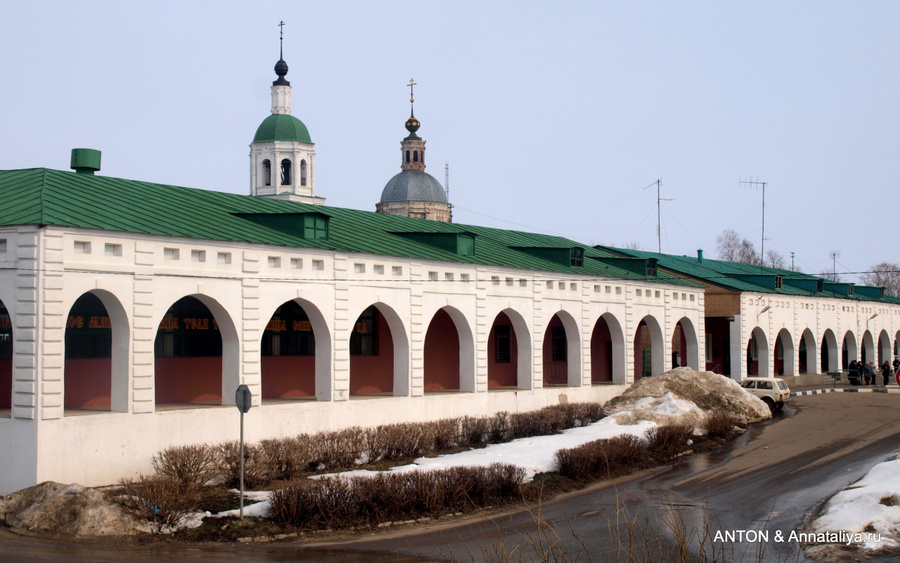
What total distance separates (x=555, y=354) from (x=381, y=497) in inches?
819

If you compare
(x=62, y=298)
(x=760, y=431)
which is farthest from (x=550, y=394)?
(x=62, y=298)

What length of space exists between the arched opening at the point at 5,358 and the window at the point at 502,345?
16577mm

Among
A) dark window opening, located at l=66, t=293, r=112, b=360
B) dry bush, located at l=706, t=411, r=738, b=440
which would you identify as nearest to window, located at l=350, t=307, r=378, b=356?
dark window opening, located at l=66, t=293, r=112, b=360

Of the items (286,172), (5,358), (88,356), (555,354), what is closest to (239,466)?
(88,356)

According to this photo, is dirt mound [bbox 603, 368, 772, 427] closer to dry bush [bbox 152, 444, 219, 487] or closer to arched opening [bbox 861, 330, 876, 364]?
dry bush [bbox 152, 444, 219, 487]

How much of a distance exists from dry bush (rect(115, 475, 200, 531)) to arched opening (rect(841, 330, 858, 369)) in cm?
4422

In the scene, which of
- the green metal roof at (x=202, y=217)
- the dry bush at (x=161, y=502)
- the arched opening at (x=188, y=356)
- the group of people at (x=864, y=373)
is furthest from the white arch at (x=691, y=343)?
the dry bush at (x=161, y=502)

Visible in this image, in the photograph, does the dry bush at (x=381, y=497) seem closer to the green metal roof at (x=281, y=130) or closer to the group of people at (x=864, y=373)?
the group of people at (x=864, y=373)

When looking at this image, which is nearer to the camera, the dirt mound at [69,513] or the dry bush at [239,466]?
the dirt mound at [69,513]

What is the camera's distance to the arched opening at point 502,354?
110 feet

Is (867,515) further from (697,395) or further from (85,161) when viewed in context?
(85,161)

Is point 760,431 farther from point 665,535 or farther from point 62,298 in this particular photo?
point 62,298

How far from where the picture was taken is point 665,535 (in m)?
14.8

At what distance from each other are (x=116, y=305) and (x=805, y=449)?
16.1 m
